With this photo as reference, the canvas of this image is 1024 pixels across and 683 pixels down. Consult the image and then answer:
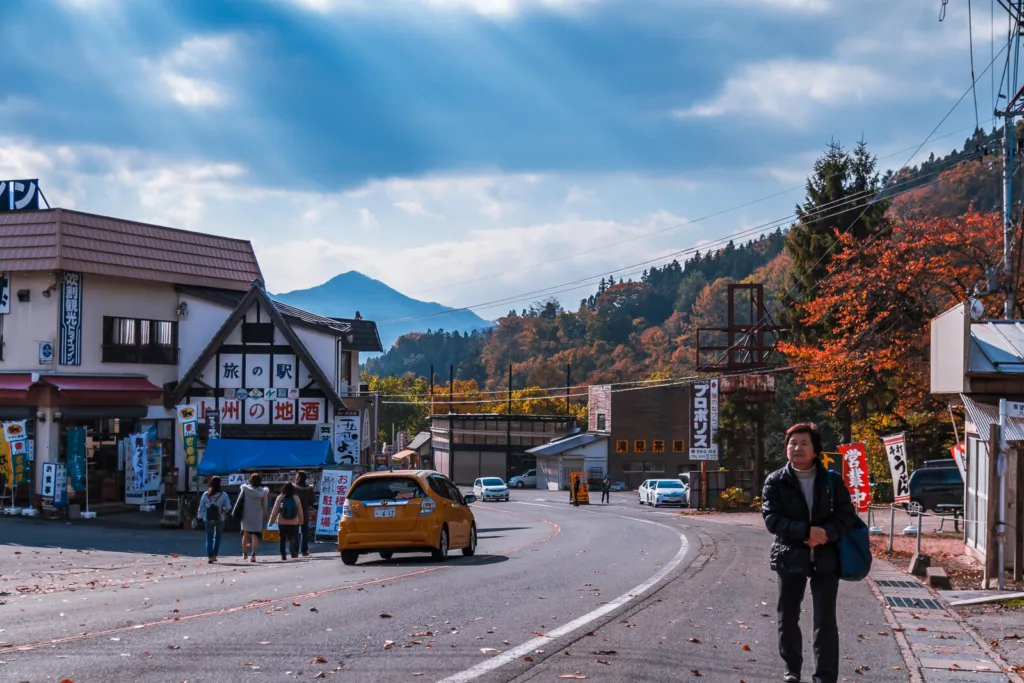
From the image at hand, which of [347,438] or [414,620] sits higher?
[347,438]

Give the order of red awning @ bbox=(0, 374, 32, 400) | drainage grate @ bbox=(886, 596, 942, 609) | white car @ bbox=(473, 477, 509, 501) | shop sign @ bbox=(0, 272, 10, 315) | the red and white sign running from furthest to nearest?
white car @ bbox=(473, 477, 509, 501), shop sign @ bbox=(0, 272, 10, 315), red awning @ bbox=(0, 374, 32, 400), the red and white sign, drainage grate @ bbox=(886, 596, 942, 609)

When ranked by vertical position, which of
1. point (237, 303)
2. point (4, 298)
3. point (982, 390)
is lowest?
point (982, 390)

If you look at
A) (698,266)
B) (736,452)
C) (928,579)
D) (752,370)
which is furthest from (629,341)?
(928,579)

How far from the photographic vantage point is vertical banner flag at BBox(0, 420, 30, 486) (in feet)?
101

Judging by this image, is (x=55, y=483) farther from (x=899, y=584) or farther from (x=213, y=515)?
(x=899, y=584)

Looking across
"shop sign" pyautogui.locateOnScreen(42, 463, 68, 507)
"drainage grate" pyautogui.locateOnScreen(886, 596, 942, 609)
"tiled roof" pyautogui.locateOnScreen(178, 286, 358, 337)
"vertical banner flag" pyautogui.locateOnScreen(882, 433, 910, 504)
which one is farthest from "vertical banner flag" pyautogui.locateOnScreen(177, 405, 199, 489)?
"drainage grate" pyautogui.locateOnScreen(886, 596, 942, 609)

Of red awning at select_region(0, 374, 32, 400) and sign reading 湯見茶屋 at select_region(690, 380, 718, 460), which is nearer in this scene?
red awning at select_region(0, 374, 32, 400)

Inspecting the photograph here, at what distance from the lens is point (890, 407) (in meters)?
40.2

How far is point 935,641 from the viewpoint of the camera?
34.1ft

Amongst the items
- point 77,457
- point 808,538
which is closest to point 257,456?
point 77,457

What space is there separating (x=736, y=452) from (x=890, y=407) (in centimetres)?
2481

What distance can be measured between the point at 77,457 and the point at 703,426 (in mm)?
30028

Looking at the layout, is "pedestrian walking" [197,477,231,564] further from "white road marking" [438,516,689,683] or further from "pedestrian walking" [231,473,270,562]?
"white road marking" [438,516,689,683]

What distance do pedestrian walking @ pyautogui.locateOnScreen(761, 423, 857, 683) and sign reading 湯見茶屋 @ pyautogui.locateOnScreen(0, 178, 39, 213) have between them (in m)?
36.0
